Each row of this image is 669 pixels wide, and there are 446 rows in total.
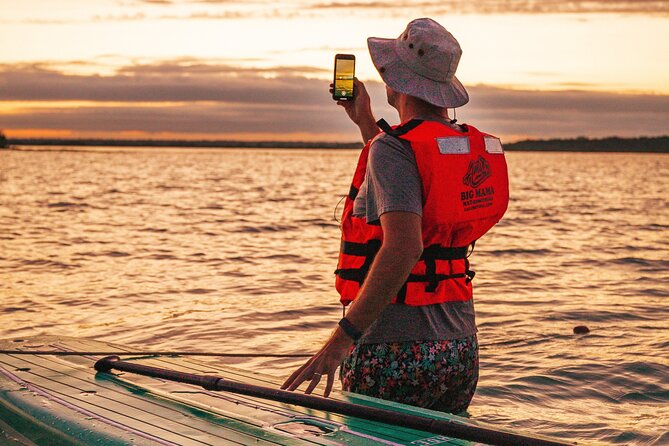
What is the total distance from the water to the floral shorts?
3.47 meters

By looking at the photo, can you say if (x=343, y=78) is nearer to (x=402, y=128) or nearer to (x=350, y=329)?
Result: (x=402, y=128)

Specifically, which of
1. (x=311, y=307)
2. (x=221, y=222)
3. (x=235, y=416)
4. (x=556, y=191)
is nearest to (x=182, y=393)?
(x=235, y=416)

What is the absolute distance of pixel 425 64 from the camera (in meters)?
3.12

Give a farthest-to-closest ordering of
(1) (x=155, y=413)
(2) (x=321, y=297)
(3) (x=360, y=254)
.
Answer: (2) (x=321, y=297), (1) (x=155, y=413), (3) (x=360, y=254)

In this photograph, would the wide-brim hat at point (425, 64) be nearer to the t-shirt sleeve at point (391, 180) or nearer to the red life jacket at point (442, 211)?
the red life jacket at point (442, 211)

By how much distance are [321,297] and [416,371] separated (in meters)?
8.91

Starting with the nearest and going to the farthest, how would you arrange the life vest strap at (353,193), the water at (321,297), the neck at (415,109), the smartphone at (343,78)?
the neck at (415,109), the life vest strap at (353,193), the smartphone at (343,78), the water at (321,297)

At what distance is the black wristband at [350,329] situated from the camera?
2.98 metres

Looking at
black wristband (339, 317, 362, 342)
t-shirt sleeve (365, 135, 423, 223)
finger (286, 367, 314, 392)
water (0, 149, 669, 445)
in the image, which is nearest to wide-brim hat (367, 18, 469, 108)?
t-shirt sleeve (365, 135, 423, 223)

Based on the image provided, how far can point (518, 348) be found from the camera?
9094mm

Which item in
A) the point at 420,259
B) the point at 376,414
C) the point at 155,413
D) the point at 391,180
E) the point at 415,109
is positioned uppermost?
the point at 415,109

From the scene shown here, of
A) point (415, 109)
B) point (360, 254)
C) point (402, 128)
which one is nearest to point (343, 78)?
point (415, 109)

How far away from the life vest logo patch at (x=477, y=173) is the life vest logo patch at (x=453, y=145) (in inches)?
3.0

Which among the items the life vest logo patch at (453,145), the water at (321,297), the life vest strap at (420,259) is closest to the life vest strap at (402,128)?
the life vest logo patch at (453,145)
